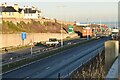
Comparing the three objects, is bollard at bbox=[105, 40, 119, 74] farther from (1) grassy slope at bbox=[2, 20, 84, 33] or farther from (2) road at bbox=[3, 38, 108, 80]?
(1) grassy slope at bbox=[2, 20, 84, 33]

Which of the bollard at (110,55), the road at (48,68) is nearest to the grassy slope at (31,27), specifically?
the road at (48,68)

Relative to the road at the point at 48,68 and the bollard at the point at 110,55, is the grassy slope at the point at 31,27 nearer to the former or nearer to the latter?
the road at the point at 48,68

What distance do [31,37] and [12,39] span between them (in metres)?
13.8

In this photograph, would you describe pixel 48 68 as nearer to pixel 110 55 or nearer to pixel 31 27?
pixel 110 55

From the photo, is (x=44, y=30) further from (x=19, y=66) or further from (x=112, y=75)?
(x=112, y=75)

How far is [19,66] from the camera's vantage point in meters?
42.3

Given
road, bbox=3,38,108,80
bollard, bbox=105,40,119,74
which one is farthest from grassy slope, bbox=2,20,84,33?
bollard, bbox=105,40,119,74

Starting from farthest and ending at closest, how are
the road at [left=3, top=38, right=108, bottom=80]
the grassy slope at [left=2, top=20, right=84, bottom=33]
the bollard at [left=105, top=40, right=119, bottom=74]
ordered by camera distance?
the grassy slope at [left=2, top=20, right=84, bottom=33], the road at [left=3, top=38, right=108, bottom=80], the bollard at [left=105, top=40, right=119, bottom=74]

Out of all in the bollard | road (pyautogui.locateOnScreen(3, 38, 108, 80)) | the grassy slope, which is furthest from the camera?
the grassy slope

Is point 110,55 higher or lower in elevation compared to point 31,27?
lower

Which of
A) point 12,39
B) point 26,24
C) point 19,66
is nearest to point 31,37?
point 12,39

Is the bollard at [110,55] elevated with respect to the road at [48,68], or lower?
elevated

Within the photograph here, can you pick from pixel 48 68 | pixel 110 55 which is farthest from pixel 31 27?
pixel 110 55

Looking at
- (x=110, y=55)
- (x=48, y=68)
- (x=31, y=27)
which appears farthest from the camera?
(x=31, y=27)
